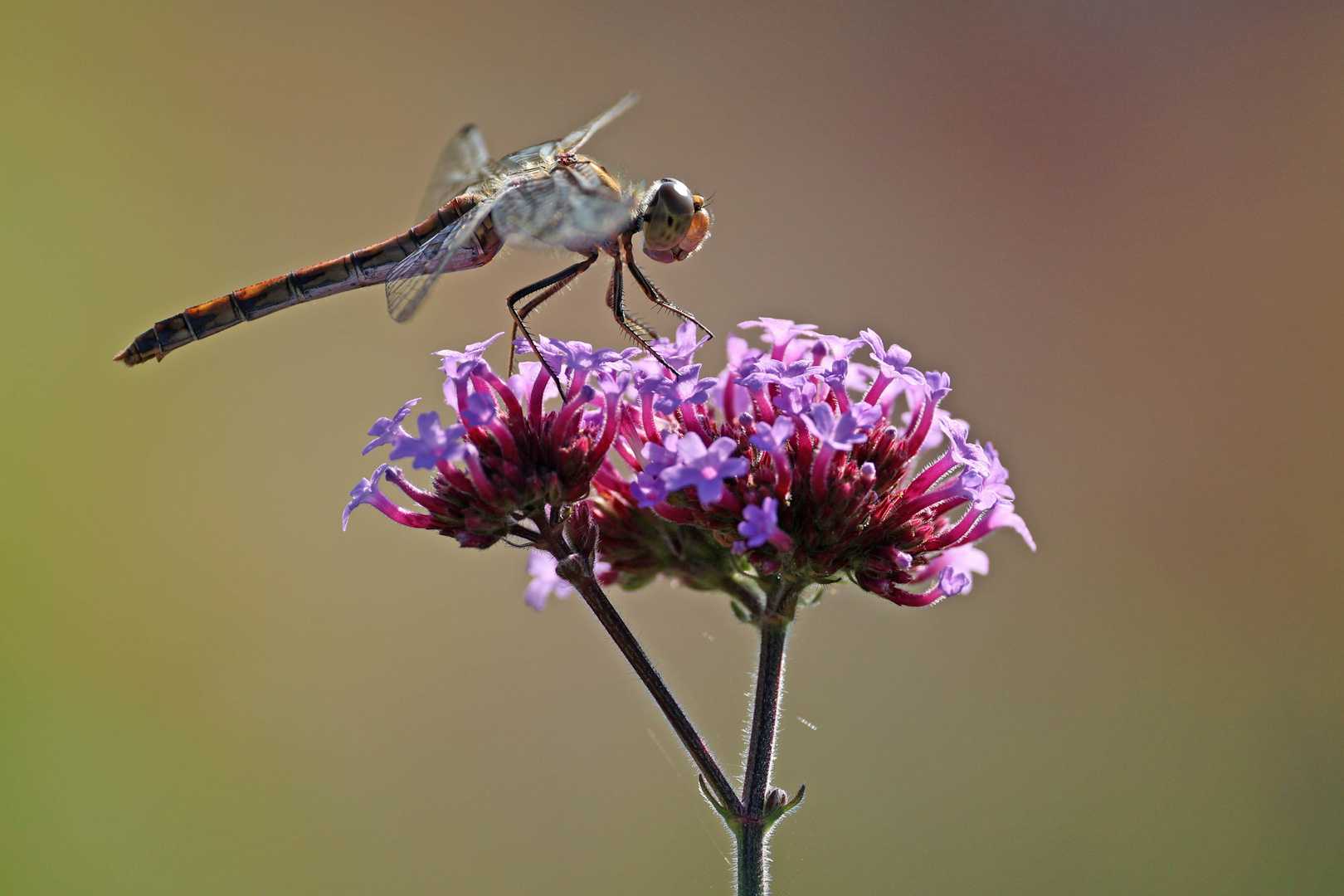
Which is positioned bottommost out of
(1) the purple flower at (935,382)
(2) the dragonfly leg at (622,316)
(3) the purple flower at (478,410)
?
(1) the purple flower at (935,382)

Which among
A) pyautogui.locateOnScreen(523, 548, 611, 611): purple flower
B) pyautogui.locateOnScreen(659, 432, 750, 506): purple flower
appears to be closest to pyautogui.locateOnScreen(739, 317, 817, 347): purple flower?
pyautogui.locateOnScreen(659, 432, 750, 506): purple flower

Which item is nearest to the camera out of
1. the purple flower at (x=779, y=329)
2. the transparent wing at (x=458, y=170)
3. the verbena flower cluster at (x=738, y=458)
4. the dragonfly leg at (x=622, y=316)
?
the verbena flower cluster at (x=738, y=458)

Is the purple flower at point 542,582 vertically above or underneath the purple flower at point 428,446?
underneath

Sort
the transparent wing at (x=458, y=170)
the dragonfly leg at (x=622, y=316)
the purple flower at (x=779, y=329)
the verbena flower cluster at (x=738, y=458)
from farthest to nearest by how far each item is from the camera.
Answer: the transparent wing at (x=458, y=170) < the purple flower at (x=779, y=329) < the dragonfly leg at (x=622, y=316) < the verbena flower cluster at (x=738, y=458)

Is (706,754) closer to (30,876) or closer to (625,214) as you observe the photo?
(625,214)

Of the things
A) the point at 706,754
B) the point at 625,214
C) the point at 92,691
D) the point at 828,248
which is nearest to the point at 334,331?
the point at 92,691

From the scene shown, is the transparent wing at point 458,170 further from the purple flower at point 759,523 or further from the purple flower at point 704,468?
the purple flower at point 759,523

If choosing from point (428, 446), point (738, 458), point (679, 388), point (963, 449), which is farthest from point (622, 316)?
point (963, 449)

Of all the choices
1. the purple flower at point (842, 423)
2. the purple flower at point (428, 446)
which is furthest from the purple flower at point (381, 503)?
the purple flower at point (842, 423)
